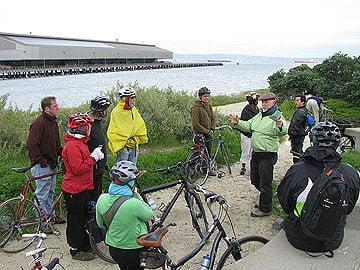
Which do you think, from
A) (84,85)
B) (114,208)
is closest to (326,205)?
(114,208)

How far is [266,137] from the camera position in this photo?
648cm

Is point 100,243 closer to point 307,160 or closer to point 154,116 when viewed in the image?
point 307,160

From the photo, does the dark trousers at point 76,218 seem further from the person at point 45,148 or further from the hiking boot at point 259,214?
the hiking boot at point 259,214

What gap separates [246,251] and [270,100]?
2.54 m

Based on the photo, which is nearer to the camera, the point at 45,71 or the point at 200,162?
the point at 200,162

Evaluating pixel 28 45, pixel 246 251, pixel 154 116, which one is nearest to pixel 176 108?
pixel 154 116

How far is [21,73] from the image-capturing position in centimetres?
4591

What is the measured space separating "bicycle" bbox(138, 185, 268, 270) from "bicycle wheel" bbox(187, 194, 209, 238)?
130cm

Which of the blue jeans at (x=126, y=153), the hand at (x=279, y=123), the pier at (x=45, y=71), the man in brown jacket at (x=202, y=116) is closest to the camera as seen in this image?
the hand at (x=279, y=123)

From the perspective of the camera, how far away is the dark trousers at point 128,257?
3.99 meters

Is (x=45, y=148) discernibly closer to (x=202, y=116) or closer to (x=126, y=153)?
(x=126, y=153)

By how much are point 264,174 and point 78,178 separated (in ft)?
9.06

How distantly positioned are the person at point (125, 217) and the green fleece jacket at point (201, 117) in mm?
4965

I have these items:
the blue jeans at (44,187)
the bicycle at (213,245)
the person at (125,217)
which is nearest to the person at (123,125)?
the blue jeans at (44,187)
